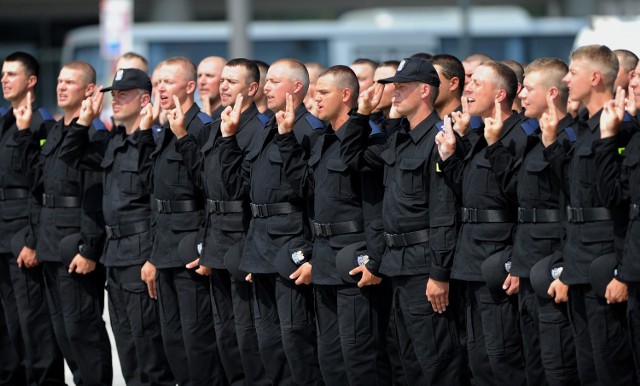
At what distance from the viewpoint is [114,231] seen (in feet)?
30.8

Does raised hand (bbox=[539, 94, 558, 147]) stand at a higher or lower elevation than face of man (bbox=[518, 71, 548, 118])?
lower

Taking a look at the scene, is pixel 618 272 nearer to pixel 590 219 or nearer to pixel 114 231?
pixel 590 219

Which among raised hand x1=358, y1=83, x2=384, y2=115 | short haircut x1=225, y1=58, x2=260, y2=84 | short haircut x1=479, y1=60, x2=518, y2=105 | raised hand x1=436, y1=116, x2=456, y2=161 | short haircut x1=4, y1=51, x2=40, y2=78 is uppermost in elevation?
short haircut x1=4, y1=51, x2=40, y2=78

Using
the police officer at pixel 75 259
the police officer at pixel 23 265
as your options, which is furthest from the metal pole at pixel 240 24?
the police officer at pixel 75 259

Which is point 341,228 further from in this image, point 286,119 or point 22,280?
point 22,280

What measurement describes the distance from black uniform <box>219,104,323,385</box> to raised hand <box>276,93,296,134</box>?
228mm

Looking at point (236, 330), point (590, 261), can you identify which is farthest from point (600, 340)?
point (236, 330)

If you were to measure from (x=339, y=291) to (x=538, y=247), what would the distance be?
1.35 m

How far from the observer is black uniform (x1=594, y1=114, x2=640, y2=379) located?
677 cm

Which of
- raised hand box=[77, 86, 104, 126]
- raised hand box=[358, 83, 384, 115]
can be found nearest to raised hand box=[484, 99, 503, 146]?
raised hand box=[358, 83, 384, 115]

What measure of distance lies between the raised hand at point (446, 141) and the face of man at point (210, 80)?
9.59 feet

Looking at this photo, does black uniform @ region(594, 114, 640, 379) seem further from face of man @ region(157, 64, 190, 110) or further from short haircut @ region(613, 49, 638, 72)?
face of man @ region(157, 64, 190, 110)

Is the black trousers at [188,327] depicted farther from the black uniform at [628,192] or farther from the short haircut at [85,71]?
the black uniform at [628,192]

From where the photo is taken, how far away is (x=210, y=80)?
33.5ft
